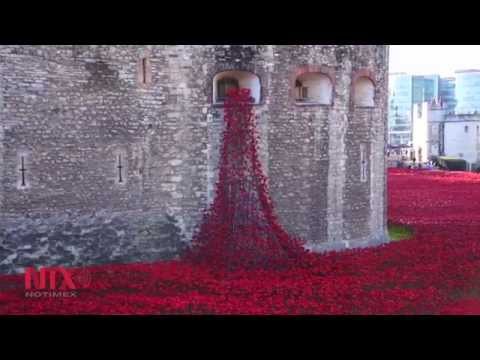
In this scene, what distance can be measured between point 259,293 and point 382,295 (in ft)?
6.81

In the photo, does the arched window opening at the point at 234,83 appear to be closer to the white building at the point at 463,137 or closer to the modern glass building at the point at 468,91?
the white building at the point at 463,137

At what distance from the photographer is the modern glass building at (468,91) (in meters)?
63.7

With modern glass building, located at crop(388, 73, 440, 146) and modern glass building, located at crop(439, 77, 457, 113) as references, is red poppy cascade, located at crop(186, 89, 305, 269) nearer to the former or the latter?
modern glass building, located at crop(388, 73, 440, 146)

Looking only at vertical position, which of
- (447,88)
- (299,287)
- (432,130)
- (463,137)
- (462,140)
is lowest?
(299,287)

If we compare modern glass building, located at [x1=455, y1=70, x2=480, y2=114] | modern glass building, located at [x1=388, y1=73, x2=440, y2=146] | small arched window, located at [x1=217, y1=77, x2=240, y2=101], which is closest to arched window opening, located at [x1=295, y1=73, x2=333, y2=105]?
small arched window, located at [x1=217, y1=77, x2=240, y2=101]

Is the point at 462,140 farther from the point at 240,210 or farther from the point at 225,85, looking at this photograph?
the point at 240,210

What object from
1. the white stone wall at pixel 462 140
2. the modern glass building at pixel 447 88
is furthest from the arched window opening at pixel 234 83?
the modern glass building at pixel 447 88

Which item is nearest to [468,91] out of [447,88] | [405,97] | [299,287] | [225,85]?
[405,97]

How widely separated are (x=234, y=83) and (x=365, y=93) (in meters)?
3.71

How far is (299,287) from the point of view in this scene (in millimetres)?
11391

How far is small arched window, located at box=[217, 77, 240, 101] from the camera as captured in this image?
13.8 meters

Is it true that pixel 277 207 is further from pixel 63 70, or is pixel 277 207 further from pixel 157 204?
pixel 63 70

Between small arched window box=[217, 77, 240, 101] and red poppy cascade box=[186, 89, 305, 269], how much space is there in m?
0.74

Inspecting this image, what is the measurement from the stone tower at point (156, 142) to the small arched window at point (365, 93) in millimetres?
53
